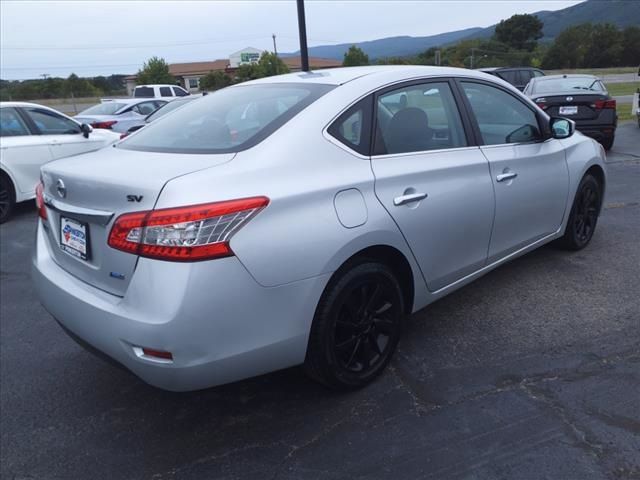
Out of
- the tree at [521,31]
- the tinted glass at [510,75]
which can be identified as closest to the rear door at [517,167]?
the tinted glass at [510,75]

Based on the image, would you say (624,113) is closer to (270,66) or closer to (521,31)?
(270,66)

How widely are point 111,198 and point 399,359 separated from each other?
186 centimetres

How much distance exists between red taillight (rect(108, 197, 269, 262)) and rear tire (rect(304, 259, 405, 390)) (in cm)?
61

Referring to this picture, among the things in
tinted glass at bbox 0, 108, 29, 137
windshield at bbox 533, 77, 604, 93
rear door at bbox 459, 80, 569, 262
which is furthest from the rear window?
rear door at bbox 459, 80, 569, 262

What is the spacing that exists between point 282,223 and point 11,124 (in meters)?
6.89

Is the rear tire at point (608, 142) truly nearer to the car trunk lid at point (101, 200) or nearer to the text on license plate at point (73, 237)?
the car trunk lid at point (101, 200)

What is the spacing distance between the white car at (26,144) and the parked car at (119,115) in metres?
4.70

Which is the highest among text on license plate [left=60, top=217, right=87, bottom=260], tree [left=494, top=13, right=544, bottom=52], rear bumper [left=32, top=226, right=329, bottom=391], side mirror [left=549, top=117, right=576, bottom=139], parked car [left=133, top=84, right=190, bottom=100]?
tree [left=494, top=13, right=544, bottom=52]

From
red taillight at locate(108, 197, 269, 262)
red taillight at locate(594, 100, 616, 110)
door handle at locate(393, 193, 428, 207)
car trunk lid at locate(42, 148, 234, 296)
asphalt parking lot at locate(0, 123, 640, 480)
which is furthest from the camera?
red taillight at locate(594, 100, 616, 110)

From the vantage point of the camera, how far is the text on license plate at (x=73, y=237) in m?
2.50

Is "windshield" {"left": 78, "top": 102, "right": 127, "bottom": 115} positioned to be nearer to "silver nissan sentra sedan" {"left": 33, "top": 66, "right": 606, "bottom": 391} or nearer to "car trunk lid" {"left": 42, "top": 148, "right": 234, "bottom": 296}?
"silver nissan sentra sedan" {"left": 33, "top": 66, "right": 606, "bottom": 391}

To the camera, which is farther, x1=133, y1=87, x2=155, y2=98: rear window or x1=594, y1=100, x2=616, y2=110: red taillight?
x1=133, y1=87, x2=155, y2=98: rear window

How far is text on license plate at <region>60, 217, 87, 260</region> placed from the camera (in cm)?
250

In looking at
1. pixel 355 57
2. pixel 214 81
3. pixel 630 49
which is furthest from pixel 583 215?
pixel 630 49
